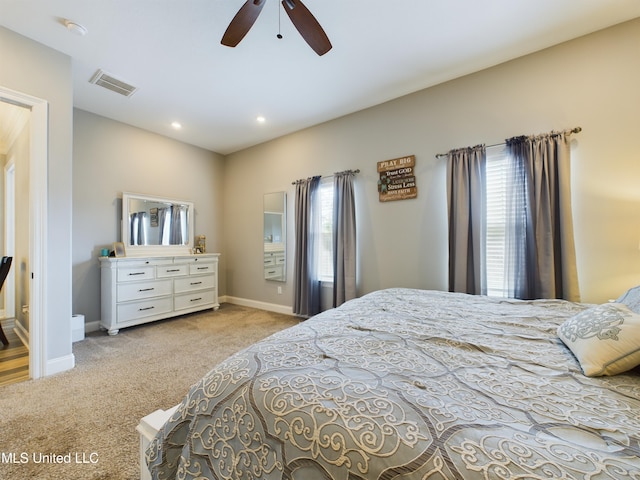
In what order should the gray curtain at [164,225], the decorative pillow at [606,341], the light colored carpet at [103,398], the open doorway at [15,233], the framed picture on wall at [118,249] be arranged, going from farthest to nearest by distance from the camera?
the gray curtain at [164,225] → the framed picture on wall at [118,249] → the open doorway at [15,233] → the light colored carpet at [103,398] → the decorative pillow at [606,341]

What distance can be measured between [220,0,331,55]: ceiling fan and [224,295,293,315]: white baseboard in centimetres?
341

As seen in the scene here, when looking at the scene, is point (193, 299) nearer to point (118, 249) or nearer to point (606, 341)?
point (118, 249)

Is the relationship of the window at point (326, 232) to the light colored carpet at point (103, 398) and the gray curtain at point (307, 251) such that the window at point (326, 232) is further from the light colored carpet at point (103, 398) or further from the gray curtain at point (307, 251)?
the light colored carpet at point (103, 398)

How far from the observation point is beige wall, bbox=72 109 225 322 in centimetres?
340

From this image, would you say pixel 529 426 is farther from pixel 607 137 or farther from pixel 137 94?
pixel 137 94

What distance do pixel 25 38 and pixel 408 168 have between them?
12.2 ft

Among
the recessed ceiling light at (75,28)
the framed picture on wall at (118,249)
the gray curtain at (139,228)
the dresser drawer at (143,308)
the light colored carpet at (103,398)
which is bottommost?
the light colored carpet at (103,398)

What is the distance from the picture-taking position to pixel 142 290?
353 centimetres

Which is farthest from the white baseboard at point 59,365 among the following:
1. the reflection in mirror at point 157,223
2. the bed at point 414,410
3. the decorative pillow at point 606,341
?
the decorative pillow at point 606,341

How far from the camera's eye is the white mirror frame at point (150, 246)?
12.2 ft

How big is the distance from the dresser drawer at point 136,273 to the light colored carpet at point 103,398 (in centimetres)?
67

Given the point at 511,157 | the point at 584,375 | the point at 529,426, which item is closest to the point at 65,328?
the point at 529,426

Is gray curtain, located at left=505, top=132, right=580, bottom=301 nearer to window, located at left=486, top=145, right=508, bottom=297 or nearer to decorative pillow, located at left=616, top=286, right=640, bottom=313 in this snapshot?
window, located at left=486, top=145, right=508, bottom=297

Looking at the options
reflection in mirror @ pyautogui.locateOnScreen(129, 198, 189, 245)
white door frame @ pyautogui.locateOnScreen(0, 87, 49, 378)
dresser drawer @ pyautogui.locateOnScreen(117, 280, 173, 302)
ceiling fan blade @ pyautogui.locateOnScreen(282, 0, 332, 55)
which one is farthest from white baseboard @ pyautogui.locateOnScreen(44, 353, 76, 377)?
ceiling fan blade @ pyautogui.locateOnScreen(282, 0, 332, 55)
